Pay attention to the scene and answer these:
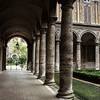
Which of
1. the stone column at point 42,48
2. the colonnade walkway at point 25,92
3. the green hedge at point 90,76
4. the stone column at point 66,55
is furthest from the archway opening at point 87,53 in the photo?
the stone column at point 66,55

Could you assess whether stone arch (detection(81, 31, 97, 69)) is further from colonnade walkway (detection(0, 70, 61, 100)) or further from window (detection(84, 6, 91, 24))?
colonnade walkway (detection(0, 70, 61, 100))

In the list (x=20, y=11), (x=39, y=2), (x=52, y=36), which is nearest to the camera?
(x=52, y=36)

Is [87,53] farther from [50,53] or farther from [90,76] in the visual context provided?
[50,53]

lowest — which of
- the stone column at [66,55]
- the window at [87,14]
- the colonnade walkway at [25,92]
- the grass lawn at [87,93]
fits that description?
the grass lawn at [87,93]

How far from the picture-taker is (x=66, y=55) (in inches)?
322

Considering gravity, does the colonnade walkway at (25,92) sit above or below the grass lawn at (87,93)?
above

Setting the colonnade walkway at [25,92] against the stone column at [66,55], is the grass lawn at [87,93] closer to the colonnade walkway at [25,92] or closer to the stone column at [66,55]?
the stone column at [66,55]

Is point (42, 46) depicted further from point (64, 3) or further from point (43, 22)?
point (64, 3)

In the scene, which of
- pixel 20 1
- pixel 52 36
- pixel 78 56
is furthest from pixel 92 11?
pixel 52 36

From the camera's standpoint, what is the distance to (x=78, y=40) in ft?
101

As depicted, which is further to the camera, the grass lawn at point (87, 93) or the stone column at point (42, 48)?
the stone column at point (42, 48)

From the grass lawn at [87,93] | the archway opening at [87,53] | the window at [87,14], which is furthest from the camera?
the archway opening at [87,53]

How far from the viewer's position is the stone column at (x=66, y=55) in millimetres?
8164

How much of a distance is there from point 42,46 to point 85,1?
19.4 m
